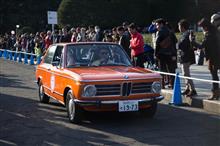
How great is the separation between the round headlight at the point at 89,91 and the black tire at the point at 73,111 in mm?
377

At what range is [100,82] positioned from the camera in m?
8.70

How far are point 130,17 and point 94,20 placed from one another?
5266mm

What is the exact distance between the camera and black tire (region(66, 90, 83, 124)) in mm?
8977

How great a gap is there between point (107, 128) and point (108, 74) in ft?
3.37

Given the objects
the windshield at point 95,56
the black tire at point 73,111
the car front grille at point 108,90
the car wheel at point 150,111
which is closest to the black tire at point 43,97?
the windshield at point 95,56

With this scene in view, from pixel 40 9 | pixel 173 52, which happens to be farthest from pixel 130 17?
pixel 173 52

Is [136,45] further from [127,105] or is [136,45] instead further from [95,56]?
[127,105]

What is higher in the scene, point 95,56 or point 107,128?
point 95,56

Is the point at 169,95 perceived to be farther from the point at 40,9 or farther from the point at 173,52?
the point at 40,9

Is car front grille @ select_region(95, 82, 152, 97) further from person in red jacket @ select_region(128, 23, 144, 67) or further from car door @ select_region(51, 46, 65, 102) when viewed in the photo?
person in red jacket @ select_region(128, 23, 144, 67)

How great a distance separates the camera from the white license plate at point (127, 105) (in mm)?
8742

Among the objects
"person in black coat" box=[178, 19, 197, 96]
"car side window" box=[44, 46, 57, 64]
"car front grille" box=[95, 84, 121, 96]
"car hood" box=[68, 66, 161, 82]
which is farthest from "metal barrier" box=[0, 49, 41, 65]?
"car front grille" box=[95, 84, 121, 96]

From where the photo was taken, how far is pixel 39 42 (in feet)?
88.4

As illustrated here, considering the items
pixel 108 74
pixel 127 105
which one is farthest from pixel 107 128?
pixel 108 74
